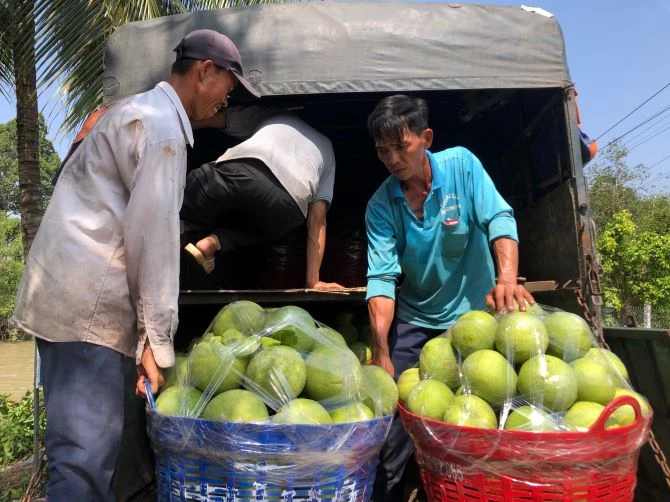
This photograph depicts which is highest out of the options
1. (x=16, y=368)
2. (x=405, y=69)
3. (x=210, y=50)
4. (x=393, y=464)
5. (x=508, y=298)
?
(x=405, y=69)

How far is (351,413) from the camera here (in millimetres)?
1967

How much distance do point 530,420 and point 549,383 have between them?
0.52 ft

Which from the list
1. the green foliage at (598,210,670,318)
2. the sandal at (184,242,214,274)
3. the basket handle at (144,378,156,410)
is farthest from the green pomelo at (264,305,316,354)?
the green foliage at (598,210,670,318)

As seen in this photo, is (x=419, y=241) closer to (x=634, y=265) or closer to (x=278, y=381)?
(x=278, y=381)

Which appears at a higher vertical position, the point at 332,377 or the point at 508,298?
the point at 508,298

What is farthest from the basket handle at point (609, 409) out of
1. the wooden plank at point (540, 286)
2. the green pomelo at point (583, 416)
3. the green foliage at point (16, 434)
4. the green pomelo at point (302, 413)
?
the green foliage at point (16, 434)

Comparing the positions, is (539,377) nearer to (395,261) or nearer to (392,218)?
(395,261)

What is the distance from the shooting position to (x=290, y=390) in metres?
1.97

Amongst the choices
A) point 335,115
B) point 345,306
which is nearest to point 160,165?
point 345,306

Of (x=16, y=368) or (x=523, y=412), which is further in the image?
(x=16, y=368)

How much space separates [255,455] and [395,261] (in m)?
1.33

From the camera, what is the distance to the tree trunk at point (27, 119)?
7383 millimetres

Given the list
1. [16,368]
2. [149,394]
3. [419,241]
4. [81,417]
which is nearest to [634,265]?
[419,241]

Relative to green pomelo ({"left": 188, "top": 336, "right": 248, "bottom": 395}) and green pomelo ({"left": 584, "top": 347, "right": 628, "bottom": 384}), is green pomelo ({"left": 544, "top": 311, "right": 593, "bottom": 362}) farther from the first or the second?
green pomelo ({"left": 188, "top": 336, "right": 248, "bottom": 395})
